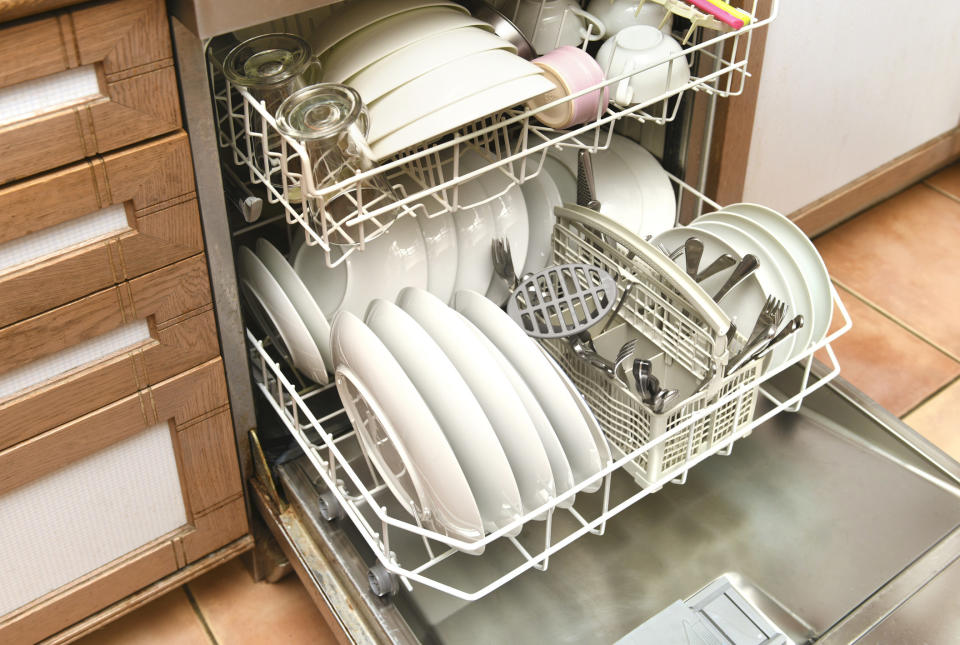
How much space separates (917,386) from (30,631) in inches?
58.0

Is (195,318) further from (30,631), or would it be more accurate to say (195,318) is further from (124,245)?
(30,631)

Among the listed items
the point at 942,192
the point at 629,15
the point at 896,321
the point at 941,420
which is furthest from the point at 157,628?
the point at 942,192

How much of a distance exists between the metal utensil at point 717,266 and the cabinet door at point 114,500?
0.60 meters

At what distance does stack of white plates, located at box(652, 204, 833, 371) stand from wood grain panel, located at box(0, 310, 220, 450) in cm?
61

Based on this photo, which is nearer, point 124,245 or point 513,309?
point 124,245

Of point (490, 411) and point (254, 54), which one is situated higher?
point (254, 54)

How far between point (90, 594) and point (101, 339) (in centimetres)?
38

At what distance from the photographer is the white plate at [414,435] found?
3.26ft

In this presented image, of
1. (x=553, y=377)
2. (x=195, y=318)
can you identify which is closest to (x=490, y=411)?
(x=553, y=377)

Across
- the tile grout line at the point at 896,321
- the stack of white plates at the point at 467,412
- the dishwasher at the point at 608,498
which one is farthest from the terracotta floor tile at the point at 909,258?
the stack of white plates at the point at 467,412

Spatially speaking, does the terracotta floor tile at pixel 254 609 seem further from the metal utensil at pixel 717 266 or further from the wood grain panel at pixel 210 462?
the metal utensil at pixel 717 266

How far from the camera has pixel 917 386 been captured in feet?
5.80

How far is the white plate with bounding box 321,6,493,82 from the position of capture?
1056 mm

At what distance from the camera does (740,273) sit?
120 centimetres
